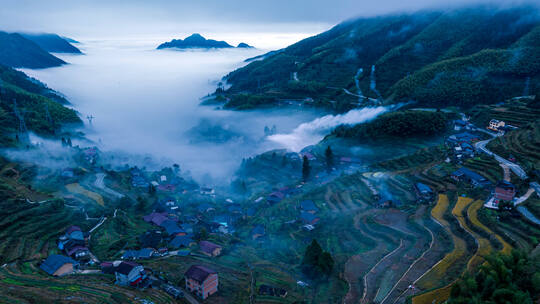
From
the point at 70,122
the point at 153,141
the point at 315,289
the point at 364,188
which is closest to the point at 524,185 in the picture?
the point at 364,188

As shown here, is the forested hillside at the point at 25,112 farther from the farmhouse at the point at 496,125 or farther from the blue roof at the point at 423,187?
the farmhouse at the point at 496,125

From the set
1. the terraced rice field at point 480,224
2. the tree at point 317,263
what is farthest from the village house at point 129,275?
the terraced rice field at point 480,224

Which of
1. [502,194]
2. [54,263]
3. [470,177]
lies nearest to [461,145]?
[470,177]

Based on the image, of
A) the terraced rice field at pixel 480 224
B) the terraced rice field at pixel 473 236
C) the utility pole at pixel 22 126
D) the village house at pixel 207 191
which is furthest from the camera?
the utility pole at pixel 22 126

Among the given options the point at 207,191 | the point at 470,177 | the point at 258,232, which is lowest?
the point at 207,191

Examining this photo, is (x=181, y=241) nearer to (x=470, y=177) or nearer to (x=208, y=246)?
(x=208, y=246)
